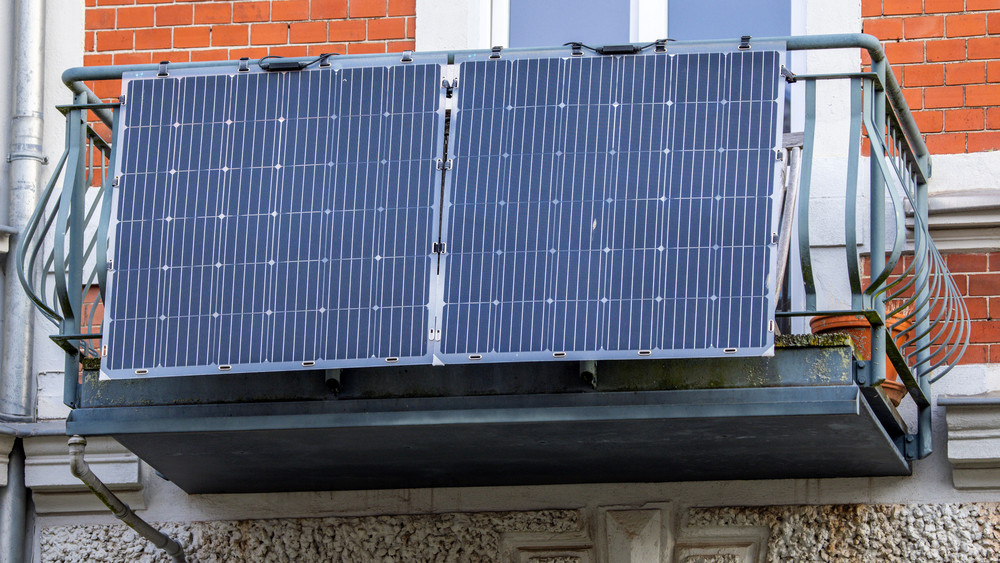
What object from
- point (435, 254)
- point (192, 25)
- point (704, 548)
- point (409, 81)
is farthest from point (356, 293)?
point (192, 25)

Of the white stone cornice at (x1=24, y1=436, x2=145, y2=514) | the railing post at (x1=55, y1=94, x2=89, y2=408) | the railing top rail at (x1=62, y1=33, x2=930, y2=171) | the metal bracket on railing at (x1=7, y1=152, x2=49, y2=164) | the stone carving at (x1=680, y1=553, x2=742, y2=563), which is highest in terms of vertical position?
the railing top rail at (x1=62, y1=33, x2=930, y2=171)

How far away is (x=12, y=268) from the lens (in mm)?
7430

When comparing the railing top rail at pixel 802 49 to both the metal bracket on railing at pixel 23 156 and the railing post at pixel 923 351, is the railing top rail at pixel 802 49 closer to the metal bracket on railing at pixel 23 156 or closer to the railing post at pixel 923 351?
the railing post at pixel 923 351

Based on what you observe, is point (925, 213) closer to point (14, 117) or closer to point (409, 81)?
point (409, 81)

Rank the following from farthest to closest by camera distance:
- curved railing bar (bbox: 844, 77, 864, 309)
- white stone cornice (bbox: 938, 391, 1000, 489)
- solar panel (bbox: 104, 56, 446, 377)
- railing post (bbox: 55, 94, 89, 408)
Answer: white stone cornice (bbox: 938, 391, 1000, 489) < railing post (bbox: 55, 94, 89, 408) < solar panel (bbox: 104, 56, 446, 377) < curved railing bar (bbox: 844, 77, 864, 309)

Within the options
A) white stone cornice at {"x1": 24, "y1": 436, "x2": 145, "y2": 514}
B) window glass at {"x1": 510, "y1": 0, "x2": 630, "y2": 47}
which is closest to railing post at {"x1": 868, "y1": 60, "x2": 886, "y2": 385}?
window glass at {"x1": 510, "y1": 0, "x2": 630, "y2": 47}

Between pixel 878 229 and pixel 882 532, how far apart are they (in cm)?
140

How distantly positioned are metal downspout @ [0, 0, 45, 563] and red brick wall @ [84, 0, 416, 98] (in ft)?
0.86

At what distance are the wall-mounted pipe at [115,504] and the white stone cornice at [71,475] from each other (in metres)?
0.10

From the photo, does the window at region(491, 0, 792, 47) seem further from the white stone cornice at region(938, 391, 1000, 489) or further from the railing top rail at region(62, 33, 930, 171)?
the white stone cornice at region(938, 391, 1000, 489)

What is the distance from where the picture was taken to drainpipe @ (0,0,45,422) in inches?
289

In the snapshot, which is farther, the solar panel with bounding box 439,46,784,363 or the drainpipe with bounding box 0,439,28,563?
the drainpipe with bounding box 0,439,28,563

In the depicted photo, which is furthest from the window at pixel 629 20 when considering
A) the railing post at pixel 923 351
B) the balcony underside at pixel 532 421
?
the balcony underside at pixel 532 421

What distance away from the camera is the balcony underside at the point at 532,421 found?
5.74 metres
